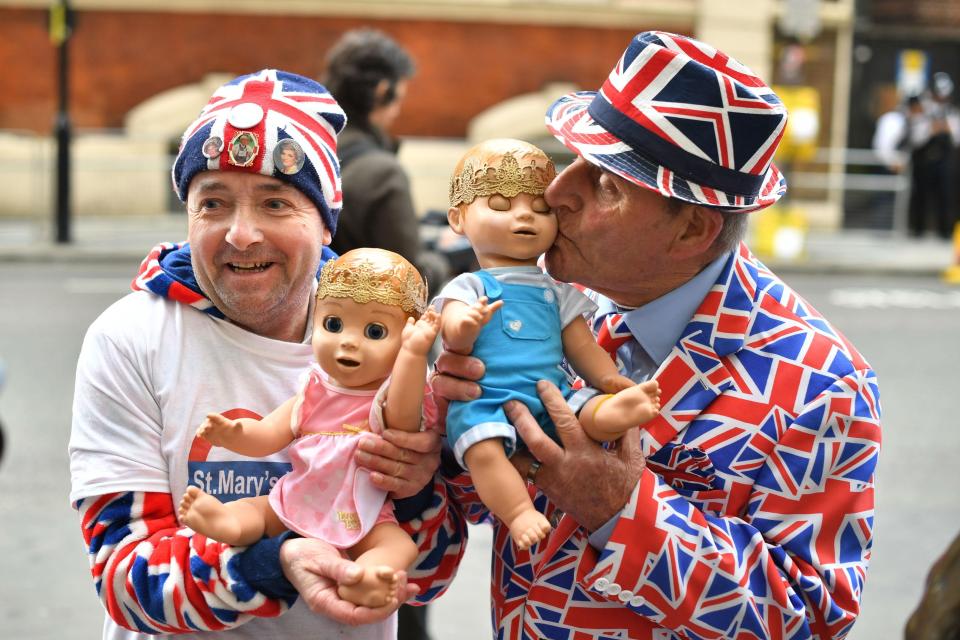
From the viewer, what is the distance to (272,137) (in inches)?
97.9

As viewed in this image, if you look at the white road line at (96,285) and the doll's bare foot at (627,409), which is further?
the white road line at (96,285)

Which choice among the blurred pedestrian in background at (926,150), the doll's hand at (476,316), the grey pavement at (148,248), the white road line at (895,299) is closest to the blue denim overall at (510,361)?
the doll's hand at (476,316)

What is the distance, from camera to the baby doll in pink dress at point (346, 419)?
2.36m

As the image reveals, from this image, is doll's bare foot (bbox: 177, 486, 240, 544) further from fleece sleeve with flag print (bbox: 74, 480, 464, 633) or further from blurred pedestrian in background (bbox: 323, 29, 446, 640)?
blurred pedestrian in background (bbox: 323, 29, 446, 640)

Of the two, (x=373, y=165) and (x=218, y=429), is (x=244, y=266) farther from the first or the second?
(x=373, y=165)

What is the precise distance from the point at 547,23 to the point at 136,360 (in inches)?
755

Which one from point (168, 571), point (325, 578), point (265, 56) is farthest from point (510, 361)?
point (265, 56)

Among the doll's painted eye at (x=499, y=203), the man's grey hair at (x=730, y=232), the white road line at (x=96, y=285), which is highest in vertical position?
the doll's painted eye at (x=499, y=203)

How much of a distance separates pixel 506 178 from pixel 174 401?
2.72 ft

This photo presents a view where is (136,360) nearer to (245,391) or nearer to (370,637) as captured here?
(245,391)

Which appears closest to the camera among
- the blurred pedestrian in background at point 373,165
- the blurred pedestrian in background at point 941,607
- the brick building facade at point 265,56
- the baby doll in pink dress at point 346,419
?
the blurred pedestrian in background at point 941,607

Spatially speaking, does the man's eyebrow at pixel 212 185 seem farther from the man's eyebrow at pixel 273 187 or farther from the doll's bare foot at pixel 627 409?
the doll's bare foot at pixel 627 409

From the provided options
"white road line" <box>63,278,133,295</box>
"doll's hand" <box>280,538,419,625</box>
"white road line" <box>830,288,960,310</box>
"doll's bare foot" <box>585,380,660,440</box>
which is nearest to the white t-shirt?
"doll's hand" <box>280,538,419,625</box>

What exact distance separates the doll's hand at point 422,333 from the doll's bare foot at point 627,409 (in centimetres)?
35
